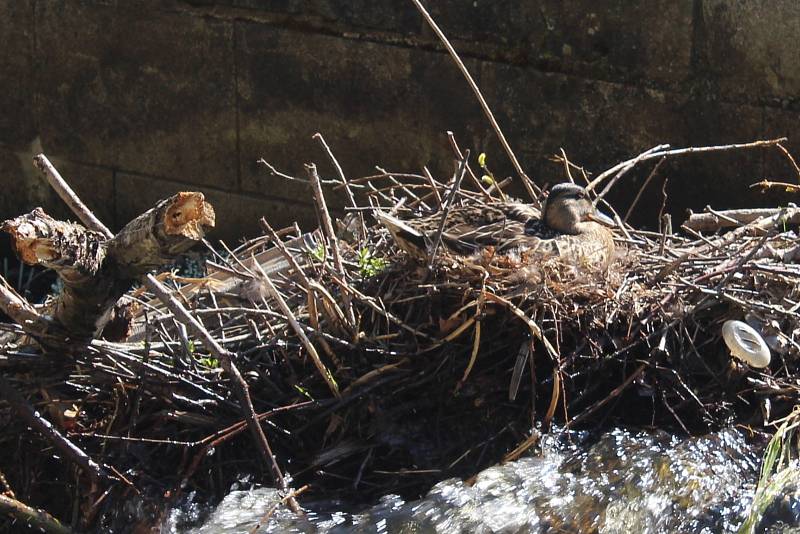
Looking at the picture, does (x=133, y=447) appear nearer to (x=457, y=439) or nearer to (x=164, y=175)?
(x=457, y=439)

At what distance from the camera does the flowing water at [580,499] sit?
378 centimetres

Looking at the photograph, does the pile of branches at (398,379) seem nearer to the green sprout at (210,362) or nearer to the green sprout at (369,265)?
the green sprout at (210,362)

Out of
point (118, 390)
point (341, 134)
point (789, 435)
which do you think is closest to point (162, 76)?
point (341, 134)

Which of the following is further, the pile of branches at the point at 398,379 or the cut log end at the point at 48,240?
the pile of branches at the point at 398,379

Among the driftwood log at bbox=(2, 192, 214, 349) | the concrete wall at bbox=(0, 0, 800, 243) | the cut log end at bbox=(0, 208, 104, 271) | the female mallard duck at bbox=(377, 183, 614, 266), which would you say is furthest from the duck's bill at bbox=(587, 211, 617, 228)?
the cut log end at bbox=(0, 208, 104, 271)

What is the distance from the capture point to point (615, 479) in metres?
3.94

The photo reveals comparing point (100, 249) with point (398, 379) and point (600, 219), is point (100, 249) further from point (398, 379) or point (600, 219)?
point (600, 219)

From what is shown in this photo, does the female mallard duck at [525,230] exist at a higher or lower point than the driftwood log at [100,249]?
lower

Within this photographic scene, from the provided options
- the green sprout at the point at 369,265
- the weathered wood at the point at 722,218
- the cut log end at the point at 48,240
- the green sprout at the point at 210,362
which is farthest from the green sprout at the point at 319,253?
the weathered wood at the point at 722,218

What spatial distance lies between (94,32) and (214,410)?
368 centimetres

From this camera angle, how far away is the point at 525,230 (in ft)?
15.1

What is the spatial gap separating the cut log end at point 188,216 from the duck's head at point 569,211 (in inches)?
63.0

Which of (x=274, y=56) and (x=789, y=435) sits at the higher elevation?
(x=274, y=56)

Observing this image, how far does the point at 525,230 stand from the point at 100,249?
157 cm
